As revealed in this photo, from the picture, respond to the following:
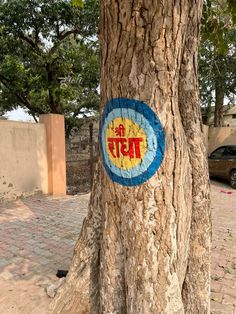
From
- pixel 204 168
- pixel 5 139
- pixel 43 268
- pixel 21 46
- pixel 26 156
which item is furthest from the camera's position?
pixel 21 46

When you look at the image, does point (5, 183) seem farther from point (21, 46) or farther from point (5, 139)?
point (21, 46)

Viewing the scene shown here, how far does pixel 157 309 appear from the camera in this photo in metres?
1.89

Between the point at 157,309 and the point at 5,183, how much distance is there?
18.7 feet

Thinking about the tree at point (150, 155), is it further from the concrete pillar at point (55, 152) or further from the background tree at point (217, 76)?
the background tree at point (217, 76)

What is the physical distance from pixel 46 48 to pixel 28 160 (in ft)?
15.3

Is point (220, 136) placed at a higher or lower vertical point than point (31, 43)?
lower

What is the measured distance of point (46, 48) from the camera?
10.1 m

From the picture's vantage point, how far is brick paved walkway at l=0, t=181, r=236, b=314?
3014 millimetres

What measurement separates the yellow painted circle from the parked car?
8745 mm

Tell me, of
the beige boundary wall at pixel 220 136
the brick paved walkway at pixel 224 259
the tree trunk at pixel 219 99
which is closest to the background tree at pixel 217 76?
the tree trunk at pixel 219 99

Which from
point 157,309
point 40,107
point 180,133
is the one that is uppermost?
point 40,107

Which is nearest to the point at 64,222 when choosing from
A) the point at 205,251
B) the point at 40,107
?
the point at 205,251

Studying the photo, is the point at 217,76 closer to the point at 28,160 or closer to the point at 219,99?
the point at 219,99

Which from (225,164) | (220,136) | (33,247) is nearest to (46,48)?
(225,164)
